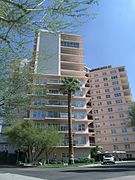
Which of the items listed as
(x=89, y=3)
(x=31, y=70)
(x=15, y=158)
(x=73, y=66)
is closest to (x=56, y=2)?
(x=89, y=3)

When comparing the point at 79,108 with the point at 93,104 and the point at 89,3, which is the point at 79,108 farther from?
the point at 89,3

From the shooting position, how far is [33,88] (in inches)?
507

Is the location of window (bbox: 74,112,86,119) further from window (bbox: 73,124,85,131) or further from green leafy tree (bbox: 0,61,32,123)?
green leafy tree (bbox: 0,61,32,123)

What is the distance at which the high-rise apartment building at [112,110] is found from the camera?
7788 cm

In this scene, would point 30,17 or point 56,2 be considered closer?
point 56,2

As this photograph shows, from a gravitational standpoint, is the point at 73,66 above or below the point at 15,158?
above

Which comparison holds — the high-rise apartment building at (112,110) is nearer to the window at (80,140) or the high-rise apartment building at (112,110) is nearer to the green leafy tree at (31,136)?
the window at (80,140)

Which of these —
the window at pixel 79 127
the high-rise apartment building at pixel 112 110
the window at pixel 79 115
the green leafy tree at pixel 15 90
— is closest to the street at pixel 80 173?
the green leafy tree at pixel 15 90

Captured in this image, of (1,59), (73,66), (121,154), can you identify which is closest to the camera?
(1,59)

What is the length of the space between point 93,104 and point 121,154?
2240cm

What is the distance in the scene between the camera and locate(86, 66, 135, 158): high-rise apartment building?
77.9m

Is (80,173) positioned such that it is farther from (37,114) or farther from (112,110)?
(112,110)

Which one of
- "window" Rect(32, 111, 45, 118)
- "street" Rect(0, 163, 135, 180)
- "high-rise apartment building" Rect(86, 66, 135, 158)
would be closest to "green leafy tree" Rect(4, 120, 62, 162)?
"window" Rect(32, 111, 45, 118)

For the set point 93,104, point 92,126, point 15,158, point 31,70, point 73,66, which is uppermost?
point 73,66
